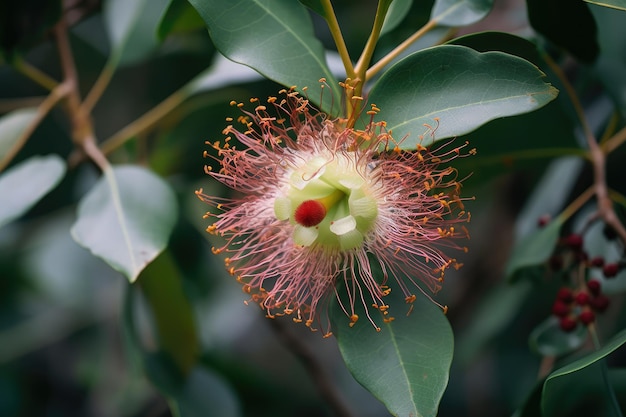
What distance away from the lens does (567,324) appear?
3.63ft

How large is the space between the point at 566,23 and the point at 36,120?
98 centimetres

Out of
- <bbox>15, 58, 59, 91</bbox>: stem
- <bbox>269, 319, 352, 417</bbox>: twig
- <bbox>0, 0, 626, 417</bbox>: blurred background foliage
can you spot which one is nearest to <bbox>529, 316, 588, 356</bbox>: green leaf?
<bbox>0, 0, 626, 417</bbox>: blurred background foliage

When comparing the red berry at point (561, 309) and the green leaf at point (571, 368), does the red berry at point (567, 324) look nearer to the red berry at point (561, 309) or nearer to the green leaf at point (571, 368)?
the red berry at point (561, 309)

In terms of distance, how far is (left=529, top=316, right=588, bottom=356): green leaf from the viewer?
1.11 metres

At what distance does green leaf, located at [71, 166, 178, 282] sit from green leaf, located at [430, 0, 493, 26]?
0.50 m

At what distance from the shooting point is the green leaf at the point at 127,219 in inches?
→ 38.3

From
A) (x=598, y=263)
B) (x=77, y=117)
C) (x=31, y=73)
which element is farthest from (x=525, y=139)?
(x=31, y=73)

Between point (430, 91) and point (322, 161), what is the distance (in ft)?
0.57

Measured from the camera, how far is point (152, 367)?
51.6 inches

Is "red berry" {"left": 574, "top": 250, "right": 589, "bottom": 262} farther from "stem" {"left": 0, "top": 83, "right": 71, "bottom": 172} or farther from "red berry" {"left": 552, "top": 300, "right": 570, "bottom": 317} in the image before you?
"stem" {"left": 0, "top": 83, "right": 71, "bottom": 172}

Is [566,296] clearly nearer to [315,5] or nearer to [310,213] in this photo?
[310,213]

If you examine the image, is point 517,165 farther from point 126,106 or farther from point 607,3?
point 126,106

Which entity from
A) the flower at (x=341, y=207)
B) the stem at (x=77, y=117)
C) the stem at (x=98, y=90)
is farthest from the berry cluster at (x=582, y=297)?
the stem at (x=98, y=90)

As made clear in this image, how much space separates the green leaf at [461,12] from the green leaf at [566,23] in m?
0.07
